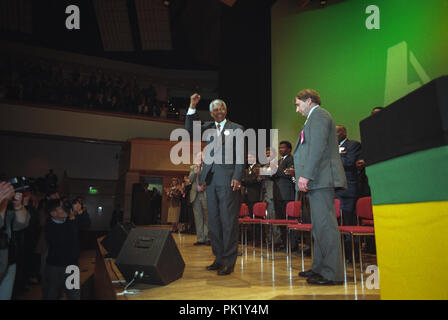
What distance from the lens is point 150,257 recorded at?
1995mm

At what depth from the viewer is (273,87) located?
693cm

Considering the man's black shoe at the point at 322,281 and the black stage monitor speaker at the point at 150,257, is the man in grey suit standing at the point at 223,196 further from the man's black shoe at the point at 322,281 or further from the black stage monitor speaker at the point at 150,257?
the man's black shoe at the point at 322,281

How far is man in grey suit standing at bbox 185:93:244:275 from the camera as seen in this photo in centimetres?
256

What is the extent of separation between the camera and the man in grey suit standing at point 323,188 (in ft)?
7.05

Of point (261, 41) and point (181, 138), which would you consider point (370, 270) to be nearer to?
point (261, 41)

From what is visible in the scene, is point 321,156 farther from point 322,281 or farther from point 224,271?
point 224,271

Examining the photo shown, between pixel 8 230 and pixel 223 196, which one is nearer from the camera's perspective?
pixel 8 230

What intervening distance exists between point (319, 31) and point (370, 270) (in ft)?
15.4

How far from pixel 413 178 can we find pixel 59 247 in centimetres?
315

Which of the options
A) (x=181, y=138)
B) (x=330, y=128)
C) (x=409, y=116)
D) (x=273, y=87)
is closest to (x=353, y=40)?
(x=273, y=87)

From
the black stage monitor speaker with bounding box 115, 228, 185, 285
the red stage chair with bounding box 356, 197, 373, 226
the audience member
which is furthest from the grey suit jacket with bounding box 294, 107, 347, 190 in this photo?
the audience member

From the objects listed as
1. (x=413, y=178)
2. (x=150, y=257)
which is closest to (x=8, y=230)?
(x=150, y=257)

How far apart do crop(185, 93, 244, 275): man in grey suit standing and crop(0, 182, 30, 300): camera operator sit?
137cm

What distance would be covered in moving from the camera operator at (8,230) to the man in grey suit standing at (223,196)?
1.37 m
